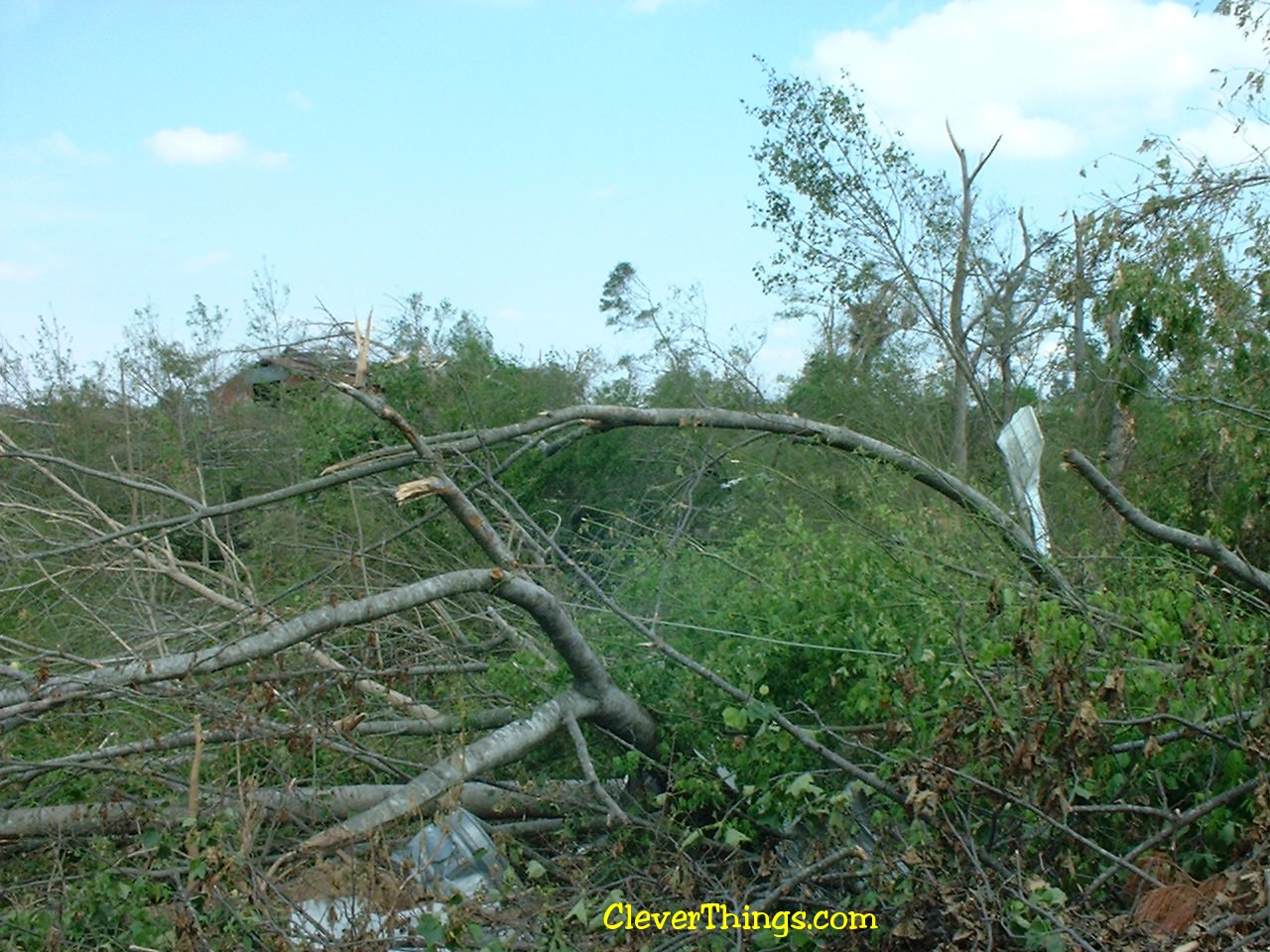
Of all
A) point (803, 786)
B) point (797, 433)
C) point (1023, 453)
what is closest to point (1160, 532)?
point (803, 786)

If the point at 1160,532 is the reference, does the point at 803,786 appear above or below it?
below

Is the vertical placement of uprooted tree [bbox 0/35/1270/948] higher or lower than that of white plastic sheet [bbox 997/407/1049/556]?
lower

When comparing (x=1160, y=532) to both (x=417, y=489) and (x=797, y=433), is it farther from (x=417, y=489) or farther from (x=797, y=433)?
(x=797, y=433)

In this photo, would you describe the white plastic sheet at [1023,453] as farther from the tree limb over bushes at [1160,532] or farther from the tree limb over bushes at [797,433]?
the tree limb over bushes at [1160,532]

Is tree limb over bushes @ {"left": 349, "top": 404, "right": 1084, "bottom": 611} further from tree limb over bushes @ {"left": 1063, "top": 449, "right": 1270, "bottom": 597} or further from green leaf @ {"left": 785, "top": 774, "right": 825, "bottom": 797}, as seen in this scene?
green leaf @ {"left": 785, "top": 774, "right": 825, "bottom": 797}

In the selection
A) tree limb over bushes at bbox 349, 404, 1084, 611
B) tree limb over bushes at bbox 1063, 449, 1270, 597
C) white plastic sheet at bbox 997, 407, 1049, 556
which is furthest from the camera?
white plastic sheet at bbox 997, 407, 1049, 556

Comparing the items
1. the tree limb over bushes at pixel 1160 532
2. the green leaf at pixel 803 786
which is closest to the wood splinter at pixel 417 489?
the green leaf at pixel 803 786

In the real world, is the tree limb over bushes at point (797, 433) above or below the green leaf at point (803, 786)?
above

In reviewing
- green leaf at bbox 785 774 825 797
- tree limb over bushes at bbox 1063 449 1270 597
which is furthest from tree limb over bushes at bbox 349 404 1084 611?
green leaf at bbox 785 774 825 797

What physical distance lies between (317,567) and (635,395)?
6445 mm

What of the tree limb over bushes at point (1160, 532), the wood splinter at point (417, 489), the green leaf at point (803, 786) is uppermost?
the wood splinter at point (417, 489)

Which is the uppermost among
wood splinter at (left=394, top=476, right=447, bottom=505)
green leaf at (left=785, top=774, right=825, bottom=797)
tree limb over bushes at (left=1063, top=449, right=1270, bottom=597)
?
wood splinter at (left=394, top=476, right=447, bottom=505)

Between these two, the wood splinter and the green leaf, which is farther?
the wood splinter

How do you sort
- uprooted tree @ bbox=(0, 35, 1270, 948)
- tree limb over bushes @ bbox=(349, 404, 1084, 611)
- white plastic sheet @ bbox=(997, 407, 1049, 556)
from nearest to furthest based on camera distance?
uprooted tree @ bbox=(0, 35, 1270, 948), tree limb over bushes @ bbox=(349, 404, 1084, 611), white plastic sheet @ bbox=(997, 407, 1049, 556)
